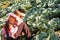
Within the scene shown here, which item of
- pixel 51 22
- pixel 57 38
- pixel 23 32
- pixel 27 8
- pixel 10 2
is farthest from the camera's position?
pixel 10 2

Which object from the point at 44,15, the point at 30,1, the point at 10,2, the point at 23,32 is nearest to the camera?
the point at 23,32

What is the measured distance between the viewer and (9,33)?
8.75 meters

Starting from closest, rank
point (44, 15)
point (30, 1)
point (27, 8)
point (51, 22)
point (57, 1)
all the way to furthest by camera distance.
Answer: point (51, 22)
point (44, 15)
point (57, 1)
point (27, 8)
point (30, 1)

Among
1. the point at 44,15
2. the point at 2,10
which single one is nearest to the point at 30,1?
the point at 2,10

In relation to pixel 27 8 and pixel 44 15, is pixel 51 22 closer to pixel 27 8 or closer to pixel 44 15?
pixel 44 15

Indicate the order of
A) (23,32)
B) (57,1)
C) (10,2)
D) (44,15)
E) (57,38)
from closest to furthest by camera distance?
(57,38)
(23,32)
(44,15)
(57,1)
(10,2)

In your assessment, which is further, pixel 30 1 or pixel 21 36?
pixel 30 1

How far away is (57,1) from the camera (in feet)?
37.8

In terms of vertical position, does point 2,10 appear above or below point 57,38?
below

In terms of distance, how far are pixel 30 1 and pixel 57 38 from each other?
5675 mm

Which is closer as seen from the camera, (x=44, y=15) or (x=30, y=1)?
(x=44, y=15)

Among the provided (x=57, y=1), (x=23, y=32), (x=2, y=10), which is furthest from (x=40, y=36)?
(x=2, y=10)

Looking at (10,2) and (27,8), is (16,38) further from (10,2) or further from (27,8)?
(10,2)

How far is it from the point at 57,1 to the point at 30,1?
7.65 feet
